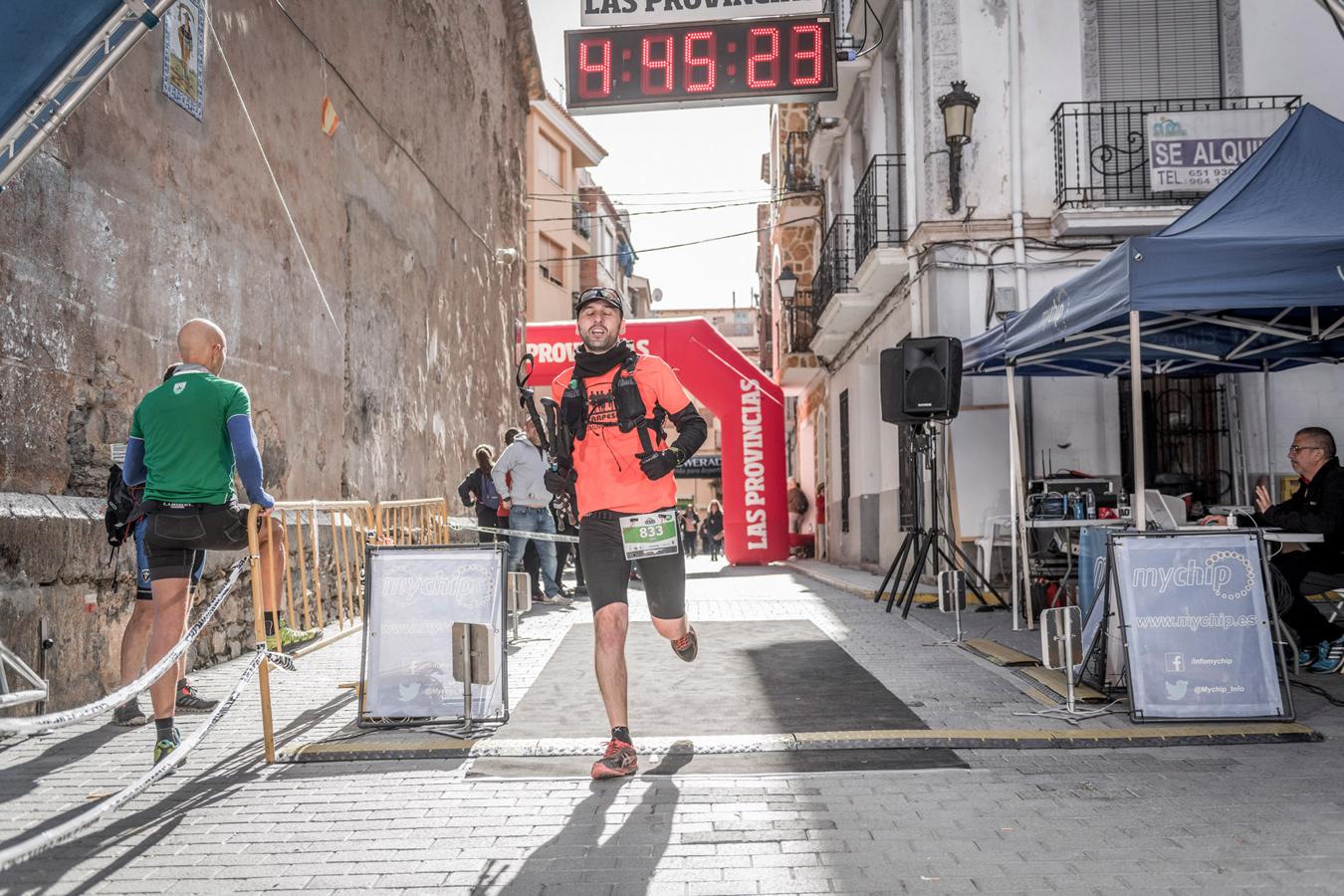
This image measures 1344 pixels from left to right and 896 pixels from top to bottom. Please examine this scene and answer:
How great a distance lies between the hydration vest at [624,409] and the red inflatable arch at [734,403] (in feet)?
48.5

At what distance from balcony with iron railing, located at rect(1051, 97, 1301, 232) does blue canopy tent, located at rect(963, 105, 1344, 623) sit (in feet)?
13.8

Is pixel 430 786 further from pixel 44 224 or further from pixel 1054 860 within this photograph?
pixel 44 224

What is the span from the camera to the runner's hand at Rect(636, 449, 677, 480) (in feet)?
15.7

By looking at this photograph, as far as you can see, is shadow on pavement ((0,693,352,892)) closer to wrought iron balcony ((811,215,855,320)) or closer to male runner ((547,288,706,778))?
male runner ((547,288,706,778))

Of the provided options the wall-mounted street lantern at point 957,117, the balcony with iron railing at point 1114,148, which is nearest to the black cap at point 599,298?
the wall-mounted street lantern at point 957,117

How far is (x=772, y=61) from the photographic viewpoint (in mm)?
10617

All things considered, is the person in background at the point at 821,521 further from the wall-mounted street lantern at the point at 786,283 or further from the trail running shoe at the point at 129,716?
the trail running shoe at the point at 129,716

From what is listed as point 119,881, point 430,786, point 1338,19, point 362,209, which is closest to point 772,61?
point 362,209

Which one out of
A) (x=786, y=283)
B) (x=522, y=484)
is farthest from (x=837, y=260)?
(x=522, y=484)

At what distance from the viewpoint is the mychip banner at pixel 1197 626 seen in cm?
540

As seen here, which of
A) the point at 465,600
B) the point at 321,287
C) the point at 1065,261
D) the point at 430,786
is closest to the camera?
the point at 430,786

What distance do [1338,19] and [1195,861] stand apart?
11.1 feet

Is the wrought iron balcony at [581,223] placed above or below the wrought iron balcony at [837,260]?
above

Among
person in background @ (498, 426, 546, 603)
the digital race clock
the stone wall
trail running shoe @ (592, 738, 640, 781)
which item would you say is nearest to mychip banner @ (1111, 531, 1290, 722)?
trail running shoe @ (592, 738, 640, 781)
